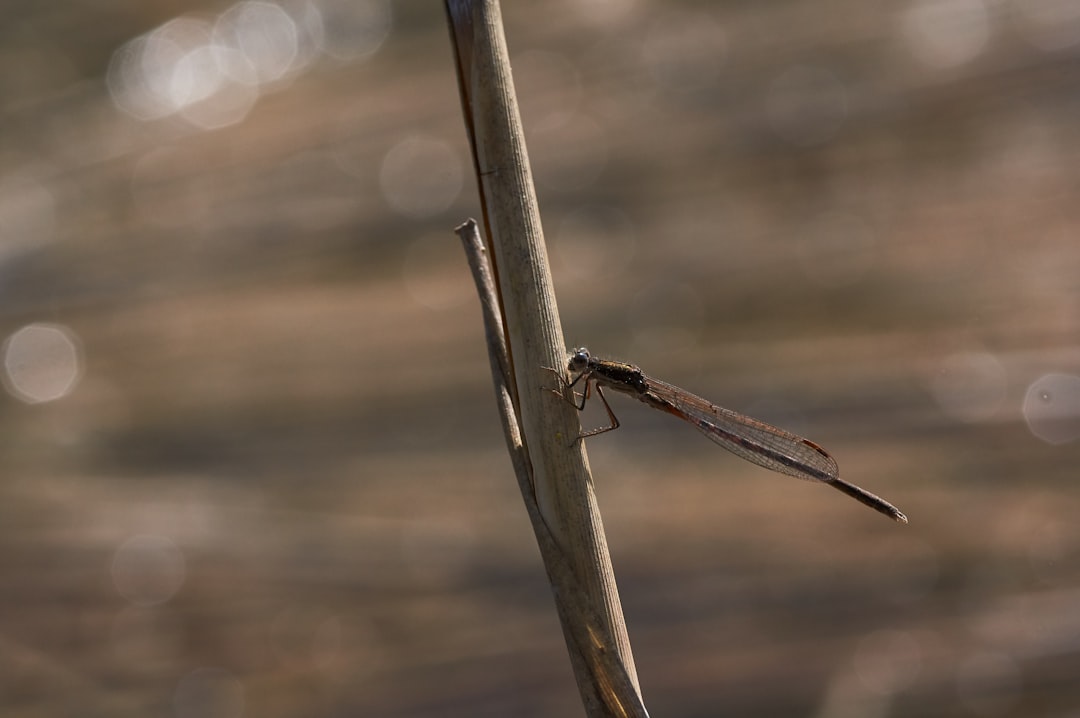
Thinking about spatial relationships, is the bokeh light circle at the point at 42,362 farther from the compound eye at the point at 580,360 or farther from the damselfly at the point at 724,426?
the compound eye at the point at 580,360

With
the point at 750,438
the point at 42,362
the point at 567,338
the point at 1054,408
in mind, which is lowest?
the point at 750,438

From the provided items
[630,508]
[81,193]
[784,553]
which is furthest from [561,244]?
[81,193]

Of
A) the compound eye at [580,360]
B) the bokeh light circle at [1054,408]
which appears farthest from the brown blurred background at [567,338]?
the compound eye at [580,360]

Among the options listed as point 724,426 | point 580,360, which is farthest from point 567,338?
point 580,360

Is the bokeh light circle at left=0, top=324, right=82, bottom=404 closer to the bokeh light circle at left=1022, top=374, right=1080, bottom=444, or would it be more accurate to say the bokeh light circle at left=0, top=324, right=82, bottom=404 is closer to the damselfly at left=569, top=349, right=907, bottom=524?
the damselfly at left=569, top=349, right=907, bottom=524

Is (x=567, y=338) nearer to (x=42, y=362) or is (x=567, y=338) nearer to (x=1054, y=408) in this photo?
(x=1054, y=408)

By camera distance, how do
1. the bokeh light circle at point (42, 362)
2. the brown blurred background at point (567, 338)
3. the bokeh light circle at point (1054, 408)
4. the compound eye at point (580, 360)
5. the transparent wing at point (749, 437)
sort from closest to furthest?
1. the compound eye at point (580, 360)
2. the transparent wing at point (749, 437)
3. the brown blurred background at point (567, 338)
4. the bokeh light circle at point (1054, 408)
5. the bokeh light circle at point (42, 362)
